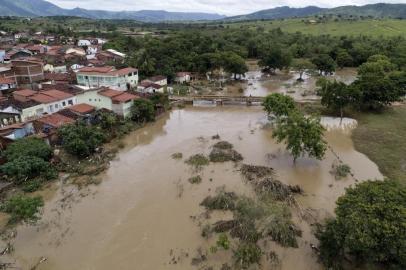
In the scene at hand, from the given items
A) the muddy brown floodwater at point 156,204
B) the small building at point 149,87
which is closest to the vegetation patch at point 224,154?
the muddy brown floodwater at point 156,204

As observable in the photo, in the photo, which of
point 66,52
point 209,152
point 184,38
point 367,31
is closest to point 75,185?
point 209,152

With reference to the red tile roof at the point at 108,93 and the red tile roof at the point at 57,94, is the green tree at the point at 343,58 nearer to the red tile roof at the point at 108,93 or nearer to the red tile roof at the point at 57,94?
the red tile roof at the point at 108,93

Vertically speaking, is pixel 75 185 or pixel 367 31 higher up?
pixel 367 31

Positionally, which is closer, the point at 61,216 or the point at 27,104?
the point at 61,216

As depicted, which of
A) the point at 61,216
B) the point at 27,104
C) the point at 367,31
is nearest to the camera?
the point at 61,216

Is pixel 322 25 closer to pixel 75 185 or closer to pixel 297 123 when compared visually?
pixel 297 123

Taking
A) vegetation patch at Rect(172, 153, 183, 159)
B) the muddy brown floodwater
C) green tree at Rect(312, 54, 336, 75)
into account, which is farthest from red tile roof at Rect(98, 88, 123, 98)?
green tree at Rect(312, 54, 336, 75)
